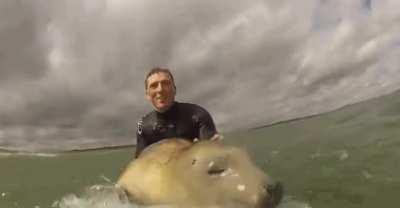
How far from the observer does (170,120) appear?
8.90m

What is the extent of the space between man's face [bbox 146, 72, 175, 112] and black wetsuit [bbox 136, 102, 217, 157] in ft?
0.46

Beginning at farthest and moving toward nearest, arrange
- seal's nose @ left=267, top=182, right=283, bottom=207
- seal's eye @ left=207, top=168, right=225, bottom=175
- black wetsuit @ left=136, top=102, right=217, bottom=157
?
black wetsuit @ left=136, top=102, right=217, bottom=157, seal's eye @ left=207, top=168, right=225, bottom=175, seal's nose @ left=267, top=182, right=283, bottom=207

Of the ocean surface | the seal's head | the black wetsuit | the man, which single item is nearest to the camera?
the seal's head

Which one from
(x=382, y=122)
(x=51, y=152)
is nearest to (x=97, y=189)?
(x=382, y=122)

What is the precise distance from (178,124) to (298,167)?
3.71 meters

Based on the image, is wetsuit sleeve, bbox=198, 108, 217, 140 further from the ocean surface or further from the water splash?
the water splash

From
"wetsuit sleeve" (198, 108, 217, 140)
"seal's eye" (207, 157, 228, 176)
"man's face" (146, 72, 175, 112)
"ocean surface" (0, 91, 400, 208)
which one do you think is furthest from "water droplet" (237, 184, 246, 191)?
"man's face" (146, 72, 175, 112)

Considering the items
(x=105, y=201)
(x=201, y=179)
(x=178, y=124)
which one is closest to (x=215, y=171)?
(x=201, y=179)

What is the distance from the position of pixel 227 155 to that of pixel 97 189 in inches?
106

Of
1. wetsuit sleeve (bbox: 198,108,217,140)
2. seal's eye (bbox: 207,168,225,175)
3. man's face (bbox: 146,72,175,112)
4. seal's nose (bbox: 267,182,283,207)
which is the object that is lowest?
seal's nose (bbox: 267,182,283,207)

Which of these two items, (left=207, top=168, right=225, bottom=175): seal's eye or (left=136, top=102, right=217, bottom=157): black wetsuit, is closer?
(left=207, top=168, right=225, bottom=175): seal's eye

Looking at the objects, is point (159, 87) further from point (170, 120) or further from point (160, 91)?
point (170, 120)

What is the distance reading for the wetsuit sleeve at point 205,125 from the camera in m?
8.66

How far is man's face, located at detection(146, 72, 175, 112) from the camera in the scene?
8.35 m
